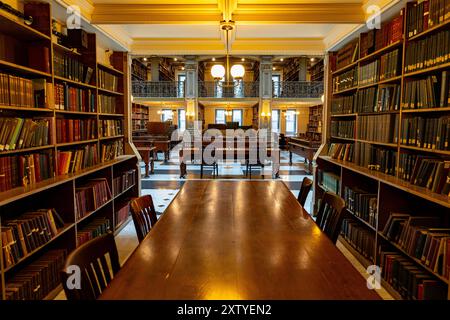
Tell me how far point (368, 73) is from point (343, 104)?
78 centimetres

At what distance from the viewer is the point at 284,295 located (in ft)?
3.59

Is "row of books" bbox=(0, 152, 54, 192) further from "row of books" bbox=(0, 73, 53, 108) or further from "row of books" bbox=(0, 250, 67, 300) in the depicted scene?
"row of books" bbox=(0, 250, 67, 300)

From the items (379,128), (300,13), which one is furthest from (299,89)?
(379,128)

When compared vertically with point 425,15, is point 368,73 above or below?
below

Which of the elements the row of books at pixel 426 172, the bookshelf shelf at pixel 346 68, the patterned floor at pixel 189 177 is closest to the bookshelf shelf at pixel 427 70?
the row of books at pixel 426 172

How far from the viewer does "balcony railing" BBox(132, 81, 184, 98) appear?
1541 cm

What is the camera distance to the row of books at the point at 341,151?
3936mm

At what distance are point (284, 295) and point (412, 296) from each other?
67.0 inches

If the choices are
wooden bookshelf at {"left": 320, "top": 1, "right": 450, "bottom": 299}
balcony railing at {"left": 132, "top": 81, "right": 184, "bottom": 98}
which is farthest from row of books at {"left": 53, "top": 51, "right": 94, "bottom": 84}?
balcony railing at {"left": 132, "top": 81, "right": 184, "bottom": 98}

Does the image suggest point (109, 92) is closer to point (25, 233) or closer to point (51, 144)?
point (51, 144)

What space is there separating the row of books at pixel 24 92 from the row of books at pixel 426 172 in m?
3.00

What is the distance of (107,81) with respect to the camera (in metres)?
4.10

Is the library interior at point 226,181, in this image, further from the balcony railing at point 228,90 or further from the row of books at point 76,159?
the balcony railing at point 228,90

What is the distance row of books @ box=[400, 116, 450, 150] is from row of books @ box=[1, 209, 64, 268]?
2924 millimetres
